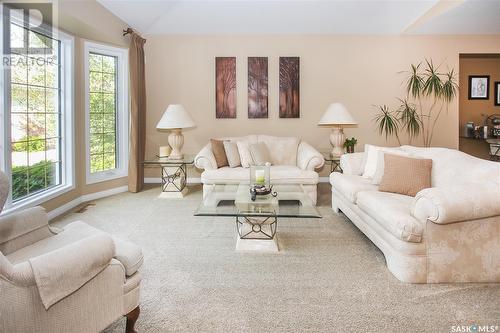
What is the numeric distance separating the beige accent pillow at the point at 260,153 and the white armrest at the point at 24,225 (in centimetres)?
312

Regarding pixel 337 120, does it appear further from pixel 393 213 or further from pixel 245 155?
pixel 393 213

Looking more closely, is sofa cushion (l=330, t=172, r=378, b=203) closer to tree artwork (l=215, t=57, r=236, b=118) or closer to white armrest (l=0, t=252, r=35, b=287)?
tree artwork (l=215, t=57, r=236, b=118)

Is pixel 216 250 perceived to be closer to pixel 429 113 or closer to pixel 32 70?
pixel 32 70

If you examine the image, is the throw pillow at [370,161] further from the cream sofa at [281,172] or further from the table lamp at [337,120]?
the table lamp at [337,120]

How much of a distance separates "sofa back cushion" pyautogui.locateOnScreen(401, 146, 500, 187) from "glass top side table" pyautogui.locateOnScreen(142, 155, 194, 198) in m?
3.19

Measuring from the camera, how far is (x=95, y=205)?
4.57 metres

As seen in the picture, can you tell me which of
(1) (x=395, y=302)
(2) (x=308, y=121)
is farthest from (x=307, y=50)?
(1) (x=395, y=302)

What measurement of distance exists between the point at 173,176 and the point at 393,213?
352 cm

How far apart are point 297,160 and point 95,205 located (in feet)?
9.63

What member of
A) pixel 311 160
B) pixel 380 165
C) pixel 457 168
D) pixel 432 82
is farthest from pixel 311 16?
pixel 457 168

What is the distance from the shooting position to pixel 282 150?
5219 mm

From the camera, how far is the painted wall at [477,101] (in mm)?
6691

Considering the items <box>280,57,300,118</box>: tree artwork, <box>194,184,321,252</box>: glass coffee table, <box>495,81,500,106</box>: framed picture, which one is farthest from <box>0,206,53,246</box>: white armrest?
<box>495,81,500,106</box>: framed picture

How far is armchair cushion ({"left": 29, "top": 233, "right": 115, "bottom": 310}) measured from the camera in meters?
1.37
